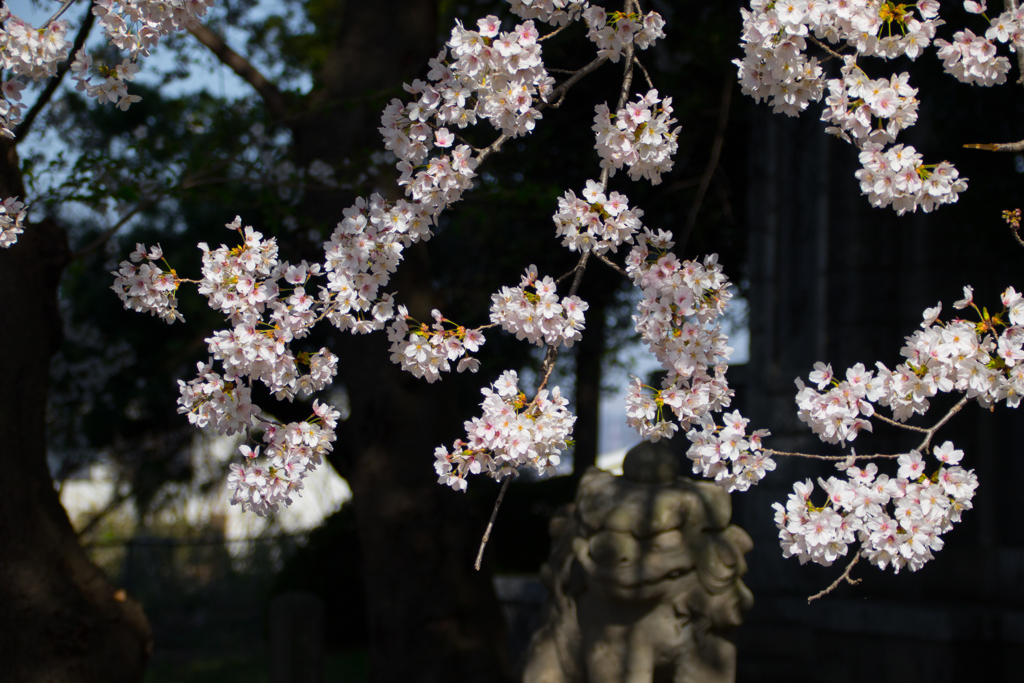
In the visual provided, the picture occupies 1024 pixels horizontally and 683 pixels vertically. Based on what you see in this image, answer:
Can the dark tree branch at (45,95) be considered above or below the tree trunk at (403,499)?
above

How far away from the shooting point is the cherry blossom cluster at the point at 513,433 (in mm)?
2320

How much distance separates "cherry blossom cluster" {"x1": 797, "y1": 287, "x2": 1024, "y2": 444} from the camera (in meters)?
2.25

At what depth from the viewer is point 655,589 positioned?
11.0ft

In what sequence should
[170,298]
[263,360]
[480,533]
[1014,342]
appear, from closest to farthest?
[1014,342]
[263,360]
[170,298]
[480,533]

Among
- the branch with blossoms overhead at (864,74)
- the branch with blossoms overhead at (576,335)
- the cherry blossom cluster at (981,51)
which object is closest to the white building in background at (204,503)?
the branch with blossoms overhead at (576,335)

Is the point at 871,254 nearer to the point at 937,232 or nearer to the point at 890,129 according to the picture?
the point at 937,232

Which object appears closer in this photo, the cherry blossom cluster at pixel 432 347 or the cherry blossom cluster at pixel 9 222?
the cherry blossom cluster at pixel 432 347

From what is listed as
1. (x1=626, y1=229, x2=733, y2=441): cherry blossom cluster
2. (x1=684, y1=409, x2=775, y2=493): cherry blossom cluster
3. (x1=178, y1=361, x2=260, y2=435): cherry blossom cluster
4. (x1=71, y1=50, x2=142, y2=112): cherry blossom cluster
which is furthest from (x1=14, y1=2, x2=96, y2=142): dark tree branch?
(x1=684, y1=409, x2=775, y2=493): cherry blossom cluster

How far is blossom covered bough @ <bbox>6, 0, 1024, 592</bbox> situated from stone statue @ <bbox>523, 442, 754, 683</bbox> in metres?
0.93

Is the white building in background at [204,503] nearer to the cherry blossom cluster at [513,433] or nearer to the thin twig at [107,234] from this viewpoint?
the thin twig at [107,234]

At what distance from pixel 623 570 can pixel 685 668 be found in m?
0.45

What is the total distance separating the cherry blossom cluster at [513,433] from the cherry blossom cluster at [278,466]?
1.23ft

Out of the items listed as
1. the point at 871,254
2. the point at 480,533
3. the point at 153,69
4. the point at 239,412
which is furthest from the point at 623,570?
the point at 153,69

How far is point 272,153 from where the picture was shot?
5797mm
